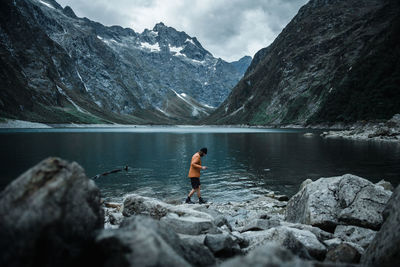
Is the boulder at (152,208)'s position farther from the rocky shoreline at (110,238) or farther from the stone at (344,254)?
the stone at (344,254)

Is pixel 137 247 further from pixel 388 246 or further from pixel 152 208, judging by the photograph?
pixel 152 208

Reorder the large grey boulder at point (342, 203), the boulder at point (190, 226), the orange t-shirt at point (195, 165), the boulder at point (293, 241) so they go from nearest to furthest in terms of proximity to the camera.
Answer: the boulder at point (293, 241) < the boulder at point (190, 226) < the large grey boulder at point (342, 203) < the orange t-shirt at point (195, 165)

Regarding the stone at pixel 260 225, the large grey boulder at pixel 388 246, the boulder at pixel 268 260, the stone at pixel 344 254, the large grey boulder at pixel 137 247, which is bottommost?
the stone at pixel 260 225

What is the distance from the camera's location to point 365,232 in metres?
8.30

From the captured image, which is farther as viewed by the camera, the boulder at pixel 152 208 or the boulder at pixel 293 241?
the boulder at pixel 152 208

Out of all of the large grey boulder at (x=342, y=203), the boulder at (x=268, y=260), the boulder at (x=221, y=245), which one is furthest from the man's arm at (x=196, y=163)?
the boulder at (x=268, y=260)

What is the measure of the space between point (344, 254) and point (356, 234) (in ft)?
7.59

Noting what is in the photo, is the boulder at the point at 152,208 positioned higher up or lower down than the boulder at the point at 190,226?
lower down

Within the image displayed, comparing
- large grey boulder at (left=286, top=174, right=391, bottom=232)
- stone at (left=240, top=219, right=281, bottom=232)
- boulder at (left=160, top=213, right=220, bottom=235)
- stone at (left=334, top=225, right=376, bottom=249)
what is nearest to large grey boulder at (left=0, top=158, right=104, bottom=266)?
boulder at (left=160, top=213, right=220, bottom=235)

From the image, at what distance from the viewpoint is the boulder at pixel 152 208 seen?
941cm

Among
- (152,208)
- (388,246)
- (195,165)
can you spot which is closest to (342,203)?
(388,246)

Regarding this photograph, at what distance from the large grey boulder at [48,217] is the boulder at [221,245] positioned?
116 inches

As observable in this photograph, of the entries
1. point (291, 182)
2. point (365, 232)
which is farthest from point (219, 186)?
point (365, 232)

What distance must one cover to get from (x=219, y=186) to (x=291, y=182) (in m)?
7.99
